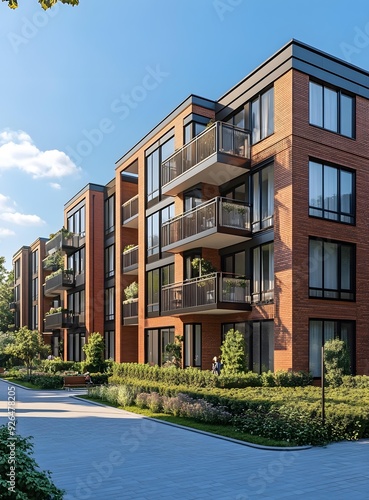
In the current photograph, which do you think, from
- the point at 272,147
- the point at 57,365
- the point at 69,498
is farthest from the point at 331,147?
the point at 57,365

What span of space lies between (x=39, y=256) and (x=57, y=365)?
22.0 metres

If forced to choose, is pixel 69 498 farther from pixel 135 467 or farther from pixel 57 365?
pixel 57 365

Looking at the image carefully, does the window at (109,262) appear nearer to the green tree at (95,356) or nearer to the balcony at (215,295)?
the green tree at (95,356)

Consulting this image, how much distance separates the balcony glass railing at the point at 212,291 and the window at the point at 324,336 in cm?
297

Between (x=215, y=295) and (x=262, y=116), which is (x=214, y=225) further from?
(x=262, y=116)

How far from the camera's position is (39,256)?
56.1 meters

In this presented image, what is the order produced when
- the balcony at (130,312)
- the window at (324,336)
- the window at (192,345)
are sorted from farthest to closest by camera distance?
the balcony at (130,312) → the window at (192,345) → the window at (324,336)

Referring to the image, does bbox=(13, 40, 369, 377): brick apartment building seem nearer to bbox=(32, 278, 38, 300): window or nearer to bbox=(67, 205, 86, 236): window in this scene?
bbox=(67, 205, 86, 236): window

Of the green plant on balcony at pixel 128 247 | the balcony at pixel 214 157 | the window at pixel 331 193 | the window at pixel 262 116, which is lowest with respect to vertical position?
the green plant on balcony at pixel 128 247

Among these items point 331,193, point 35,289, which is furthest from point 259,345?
point 35,289

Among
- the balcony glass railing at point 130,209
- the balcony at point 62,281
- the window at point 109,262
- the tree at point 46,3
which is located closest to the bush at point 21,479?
the tree at point 46,3

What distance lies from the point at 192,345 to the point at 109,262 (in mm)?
14232

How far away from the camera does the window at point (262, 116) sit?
20781 mm

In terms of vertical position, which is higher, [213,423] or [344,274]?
[344,274]
